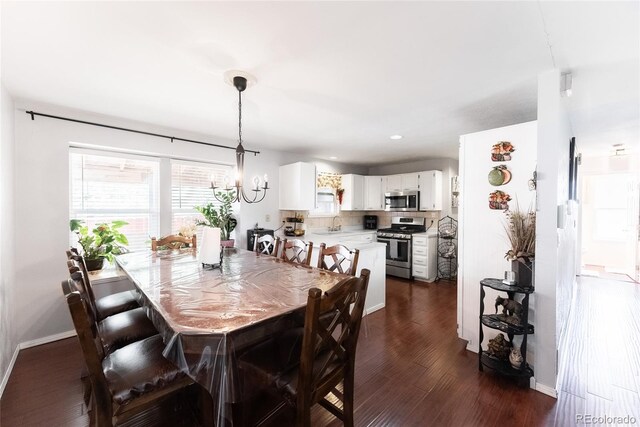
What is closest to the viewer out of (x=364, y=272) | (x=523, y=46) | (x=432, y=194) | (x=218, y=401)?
(x=218, y=401)

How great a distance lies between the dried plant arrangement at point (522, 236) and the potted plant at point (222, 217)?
3153 millimetres

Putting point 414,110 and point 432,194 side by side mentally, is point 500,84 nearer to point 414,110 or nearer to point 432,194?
point 414,110

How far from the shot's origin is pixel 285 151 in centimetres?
461

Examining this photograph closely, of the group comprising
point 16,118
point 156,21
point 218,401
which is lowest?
point 218,401

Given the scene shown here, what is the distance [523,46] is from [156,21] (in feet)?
6.83

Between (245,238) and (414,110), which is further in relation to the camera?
(245,238)

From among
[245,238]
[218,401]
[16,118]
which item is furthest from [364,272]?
[16,118]

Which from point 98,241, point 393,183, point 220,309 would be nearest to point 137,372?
point 220,309

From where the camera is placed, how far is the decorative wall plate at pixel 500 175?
89.1 inches

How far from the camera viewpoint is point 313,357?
120cm

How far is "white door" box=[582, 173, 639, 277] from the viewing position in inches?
215

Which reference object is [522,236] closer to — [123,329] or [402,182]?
[123,329]

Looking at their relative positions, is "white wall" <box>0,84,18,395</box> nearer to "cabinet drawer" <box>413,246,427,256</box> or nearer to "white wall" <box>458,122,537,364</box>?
"white wall" <box>458,122,537,364</box>

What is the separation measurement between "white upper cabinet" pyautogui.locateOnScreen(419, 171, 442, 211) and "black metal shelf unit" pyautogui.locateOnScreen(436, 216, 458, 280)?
36cm
